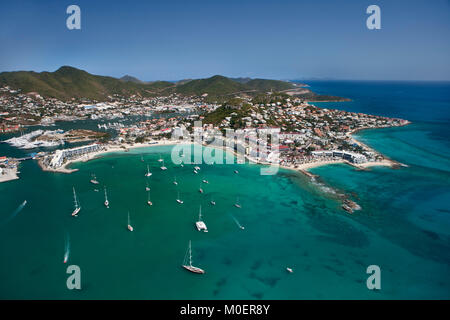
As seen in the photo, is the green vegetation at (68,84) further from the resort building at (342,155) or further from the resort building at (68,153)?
the resort building at (342,155)

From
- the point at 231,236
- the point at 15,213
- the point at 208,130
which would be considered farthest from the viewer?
the point at 208,130

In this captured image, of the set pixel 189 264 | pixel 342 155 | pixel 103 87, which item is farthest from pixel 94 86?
pixel 189 264

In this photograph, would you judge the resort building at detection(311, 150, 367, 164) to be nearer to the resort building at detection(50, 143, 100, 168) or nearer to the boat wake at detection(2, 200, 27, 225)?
the resort building at detection(50, 143, 100, 168)

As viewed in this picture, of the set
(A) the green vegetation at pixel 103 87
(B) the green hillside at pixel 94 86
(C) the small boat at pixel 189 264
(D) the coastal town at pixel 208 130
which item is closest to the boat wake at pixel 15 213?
(D) the coastal town at pixel 208 130

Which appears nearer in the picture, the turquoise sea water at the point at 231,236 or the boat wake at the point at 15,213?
the turquoise sea water at the point at 231,236

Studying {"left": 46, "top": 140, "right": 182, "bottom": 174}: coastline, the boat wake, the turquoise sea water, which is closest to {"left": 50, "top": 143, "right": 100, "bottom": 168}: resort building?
{"left": 46, "top": 140, "right": 182, "bottom": 174}: coastline

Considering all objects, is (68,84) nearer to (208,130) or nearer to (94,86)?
(94,86)
